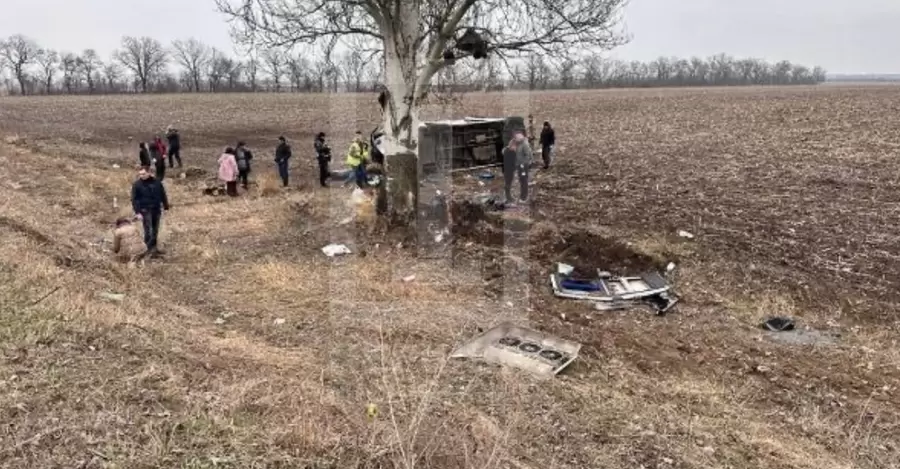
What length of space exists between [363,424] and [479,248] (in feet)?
20.8

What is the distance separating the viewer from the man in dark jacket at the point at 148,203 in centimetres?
992

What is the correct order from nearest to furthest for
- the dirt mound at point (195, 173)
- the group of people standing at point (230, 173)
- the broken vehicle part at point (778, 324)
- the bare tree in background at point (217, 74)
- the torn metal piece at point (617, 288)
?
the broken vehicle part at point (778, 324) < the torn metal piece at point (617, 288) < the group of people standing at point (230, 173) < the dirt mound at point (195, 173) < the bare tree in background at point (217, 74)

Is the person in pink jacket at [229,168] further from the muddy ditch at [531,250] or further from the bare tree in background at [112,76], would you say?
the bare tree in background at [112,76]

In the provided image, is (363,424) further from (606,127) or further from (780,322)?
(606,127)

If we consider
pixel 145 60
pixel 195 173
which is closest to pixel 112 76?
pixel 145 60

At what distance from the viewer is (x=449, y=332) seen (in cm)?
723

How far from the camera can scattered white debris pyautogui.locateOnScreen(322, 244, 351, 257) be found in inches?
411

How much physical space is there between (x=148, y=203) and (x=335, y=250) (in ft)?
9.47

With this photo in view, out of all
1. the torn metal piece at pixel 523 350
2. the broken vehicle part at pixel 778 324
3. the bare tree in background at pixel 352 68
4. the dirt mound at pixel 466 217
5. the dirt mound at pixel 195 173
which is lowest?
the broken vehicle part at pixel 778 324

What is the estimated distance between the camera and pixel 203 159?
22734 mm

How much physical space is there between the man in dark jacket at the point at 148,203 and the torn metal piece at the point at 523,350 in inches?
228

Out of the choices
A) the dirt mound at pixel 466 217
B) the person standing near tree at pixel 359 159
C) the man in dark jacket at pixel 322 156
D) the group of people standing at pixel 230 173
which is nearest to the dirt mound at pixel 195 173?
the group of people standing at pixel 230 173

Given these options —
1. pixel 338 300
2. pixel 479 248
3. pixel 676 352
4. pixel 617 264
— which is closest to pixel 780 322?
pixel 676 352

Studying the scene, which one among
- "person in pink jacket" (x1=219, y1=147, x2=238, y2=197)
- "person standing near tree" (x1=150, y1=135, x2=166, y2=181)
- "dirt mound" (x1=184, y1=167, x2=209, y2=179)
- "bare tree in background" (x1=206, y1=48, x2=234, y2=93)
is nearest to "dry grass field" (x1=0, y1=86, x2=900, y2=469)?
"person in pink jacket" (x1=219, y1=147, x2=238, y2=197)
